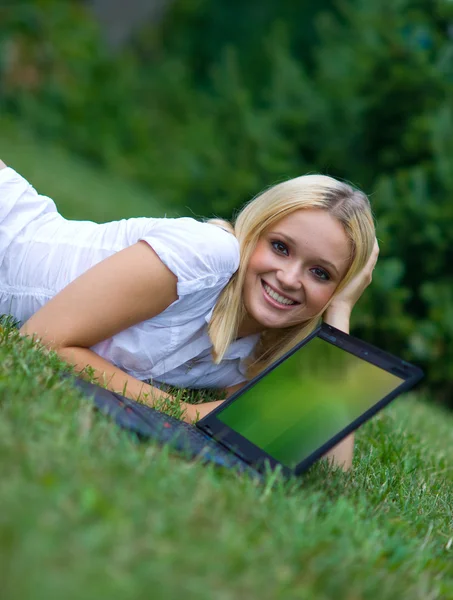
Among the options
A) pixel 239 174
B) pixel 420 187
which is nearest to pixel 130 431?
pixel 420 187

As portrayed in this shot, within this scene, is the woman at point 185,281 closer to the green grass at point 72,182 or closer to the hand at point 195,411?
the hand at point 195,411

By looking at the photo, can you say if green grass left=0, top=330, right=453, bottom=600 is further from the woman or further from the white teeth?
the white teeth

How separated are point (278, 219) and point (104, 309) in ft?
2.50

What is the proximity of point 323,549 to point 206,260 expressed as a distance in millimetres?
1419

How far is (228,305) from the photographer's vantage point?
3.19m

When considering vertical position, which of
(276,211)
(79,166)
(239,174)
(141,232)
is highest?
(276,211)

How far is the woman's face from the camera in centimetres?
312

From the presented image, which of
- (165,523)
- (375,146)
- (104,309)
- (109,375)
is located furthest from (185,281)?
(375,146)

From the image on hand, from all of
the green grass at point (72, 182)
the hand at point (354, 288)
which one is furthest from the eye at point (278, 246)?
the green grass at point (72, 182)

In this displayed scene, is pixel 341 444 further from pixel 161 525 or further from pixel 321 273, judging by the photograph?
pixel 161 525

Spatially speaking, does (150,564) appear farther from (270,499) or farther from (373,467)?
→ (373,467)

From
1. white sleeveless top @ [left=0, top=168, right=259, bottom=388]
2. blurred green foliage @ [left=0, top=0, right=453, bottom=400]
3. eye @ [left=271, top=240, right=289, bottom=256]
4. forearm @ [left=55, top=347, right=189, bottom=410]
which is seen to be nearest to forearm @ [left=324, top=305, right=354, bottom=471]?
white sleeveless top @ [left=0, top=168, right=259, bottom=388]

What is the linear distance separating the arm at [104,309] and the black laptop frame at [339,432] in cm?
25

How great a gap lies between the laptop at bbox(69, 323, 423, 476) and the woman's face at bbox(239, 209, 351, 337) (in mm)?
Result: 312
